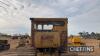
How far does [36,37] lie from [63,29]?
6.71ft

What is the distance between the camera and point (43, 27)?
14633mm

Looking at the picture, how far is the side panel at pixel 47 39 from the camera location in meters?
13.1

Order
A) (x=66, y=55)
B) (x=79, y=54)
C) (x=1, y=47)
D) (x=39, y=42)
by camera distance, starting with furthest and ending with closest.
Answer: (x=1, y=47) < (x=79, y=54) < (x=66, y=55) < (x=39, y=42)

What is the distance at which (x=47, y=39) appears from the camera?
43.3 ft

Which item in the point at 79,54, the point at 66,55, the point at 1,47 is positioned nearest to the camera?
the point at 66,55

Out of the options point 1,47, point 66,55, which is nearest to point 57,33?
point 66,55

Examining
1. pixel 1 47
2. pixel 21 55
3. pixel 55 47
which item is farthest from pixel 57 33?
pixel 1 47

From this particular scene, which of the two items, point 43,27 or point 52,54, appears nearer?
point 52,54

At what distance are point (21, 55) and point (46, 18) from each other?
9.37 ft

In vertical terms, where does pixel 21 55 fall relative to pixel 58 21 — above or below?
below

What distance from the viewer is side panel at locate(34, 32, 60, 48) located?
518 inches

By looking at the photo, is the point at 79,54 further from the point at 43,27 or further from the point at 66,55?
the point at 43,27

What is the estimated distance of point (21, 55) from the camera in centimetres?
1488

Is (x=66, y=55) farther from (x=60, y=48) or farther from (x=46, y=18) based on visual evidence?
(x=46, y=18)
